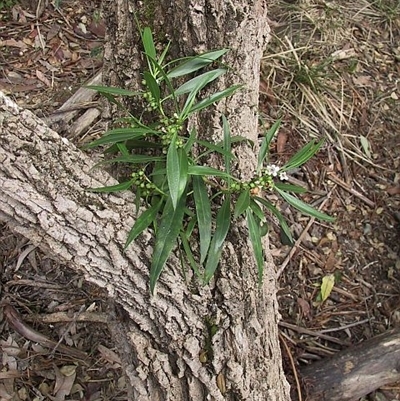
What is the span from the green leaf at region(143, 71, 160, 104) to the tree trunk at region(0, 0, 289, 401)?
0.19 meters

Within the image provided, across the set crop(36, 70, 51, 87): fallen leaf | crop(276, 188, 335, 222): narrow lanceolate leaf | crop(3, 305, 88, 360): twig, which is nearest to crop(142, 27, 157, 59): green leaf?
crop(276, 188, 335, 222): narrow lanceolate leaf

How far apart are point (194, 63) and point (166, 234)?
47cm

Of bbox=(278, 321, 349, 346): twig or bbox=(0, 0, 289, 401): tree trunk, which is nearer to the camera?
bbox=(0, 0, 289, 401): tree trunk

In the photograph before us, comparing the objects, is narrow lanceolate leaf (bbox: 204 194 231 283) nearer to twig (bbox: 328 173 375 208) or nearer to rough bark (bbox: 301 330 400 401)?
rough bark (bbox: 301 330 400 401)

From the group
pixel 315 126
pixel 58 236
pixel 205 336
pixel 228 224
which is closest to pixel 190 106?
pixel 228 224

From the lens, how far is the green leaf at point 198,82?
1483 mm

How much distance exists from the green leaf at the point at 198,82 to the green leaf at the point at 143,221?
30cm

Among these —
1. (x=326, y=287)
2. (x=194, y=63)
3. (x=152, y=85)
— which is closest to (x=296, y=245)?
(x=326, y=287)

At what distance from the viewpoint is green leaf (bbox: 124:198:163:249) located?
4.53 feet

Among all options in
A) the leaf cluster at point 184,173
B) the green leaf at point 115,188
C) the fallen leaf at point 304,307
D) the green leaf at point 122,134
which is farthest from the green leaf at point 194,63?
the fallen leaf at point 304,307

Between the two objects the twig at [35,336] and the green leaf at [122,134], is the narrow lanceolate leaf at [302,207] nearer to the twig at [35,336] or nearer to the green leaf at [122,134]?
the green leaf at [122,134]

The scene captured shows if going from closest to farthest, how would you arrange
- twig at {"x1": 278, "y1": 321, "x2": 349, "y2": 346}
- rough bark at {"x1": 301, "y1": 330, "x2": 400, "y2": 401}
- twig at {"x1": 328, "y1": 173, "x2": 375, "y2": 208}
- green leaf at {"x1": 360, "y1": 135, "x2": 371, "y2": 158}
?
rough bark at {"x1": 301, "y1": 330, "x2": 400, "y2": 401} < twig at {"x1": 278, "y1": 321, "x2": 349, "y2": 346} < twig at {"x1": 328, "y1": 173, "x2": 375, "y2": 208} < green leaf at {"x1": 360, "y1": 135, "x2": 371, "y2": 158}

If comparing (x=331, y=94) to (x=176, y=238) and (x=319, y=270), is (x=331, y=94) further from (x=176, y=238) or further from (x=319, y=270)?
(x=176, y=238)

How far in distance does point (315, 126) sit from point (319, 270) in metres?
0.82
